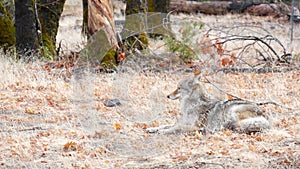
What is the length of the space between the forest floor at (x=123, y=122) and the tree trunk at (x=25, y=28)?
3.24 feet

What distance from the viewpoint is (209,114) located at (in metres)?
6.41

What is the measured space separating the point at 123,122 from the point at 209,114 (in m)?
1.37

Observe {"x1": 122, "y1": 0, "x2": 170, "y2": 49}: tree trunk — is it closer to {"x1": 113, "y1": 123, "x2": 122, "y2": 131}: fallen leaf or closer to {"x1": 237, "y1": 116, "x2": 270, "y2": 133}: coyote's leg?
{"x1": 113, "y1": 123, "x2": 122, "y2": 131}: fallen leaf

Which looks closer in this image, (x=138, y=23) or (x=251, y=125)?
(x=251, y=125)

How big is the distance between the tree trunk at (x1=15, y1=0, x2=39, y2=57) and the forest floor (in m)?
0.99

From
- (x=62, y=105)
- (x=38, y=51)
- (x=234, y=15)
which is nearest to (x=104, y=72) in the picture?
(x=38, y=51)

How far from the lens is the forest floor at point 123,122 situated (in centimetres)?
554

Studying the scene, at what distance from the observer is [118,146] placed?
612 cm

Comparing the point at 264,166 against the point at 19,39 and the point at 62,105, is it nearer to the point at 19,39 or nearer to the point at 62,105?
the point at 62,105

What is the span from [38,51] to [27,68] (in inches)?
56.8

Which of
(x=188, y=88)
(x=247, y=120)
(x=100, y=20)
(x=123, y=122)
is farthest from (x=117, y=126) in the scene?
(x=100, y=20)

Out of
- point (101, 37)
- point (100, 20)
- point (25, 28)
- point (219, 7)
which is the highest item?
point (100, 20)

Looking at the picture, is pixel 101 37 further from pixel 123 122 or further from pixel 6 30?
pixel 123 122

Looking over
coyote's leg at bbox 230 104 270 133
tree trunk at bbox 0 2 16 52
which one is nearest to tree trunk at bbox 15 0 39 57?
tree trunk at bbox 0 2 16 52
